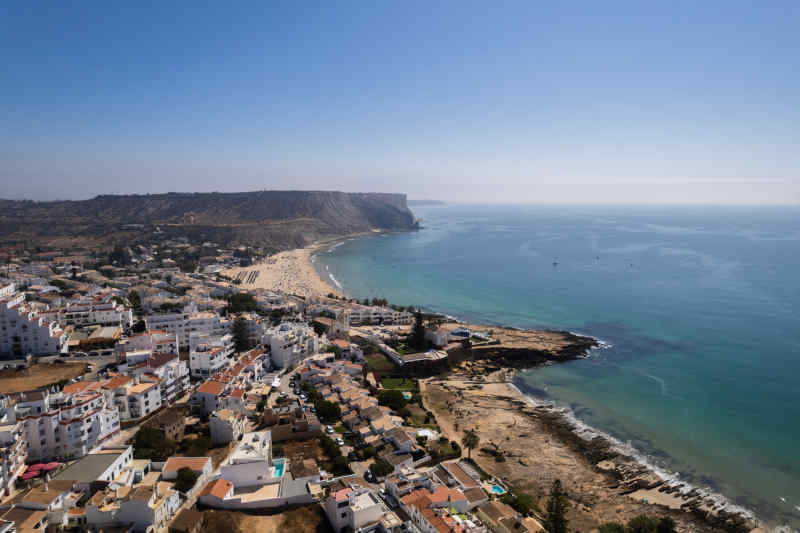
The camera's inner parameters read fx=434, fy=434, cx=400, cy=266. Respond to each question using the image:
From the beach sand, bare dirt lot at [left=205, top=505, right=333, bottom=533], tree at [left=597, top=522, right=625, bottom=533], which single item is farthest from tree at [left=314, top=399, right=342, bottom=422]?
the beach sand

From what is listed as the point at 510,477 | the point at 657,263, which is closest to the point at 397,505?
the point at 510,477

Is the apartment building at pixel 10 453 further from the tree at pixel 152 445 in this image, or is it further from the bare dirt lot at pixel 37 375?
the bare dirt lot at pixel 37 375

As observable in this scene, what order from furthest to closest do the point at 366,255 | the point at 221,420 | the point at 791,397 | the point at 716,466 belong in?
1. the point at 366,255
2. the point at 791,397
3. the point at 716,466
4. the point at 221,420

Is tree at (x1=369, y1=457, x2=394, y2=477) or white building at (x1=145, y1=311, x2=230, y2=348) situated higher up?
white building at (x1=145, y1=311, x2=230, y2=348)

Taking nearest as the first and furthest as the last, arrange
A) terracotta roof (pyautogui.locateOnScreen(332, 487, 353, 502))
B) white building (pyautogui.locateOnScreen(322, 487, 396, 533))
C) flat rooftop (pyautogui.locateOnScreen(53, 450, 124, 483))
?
white building (pyautogui.locateOnScreen(322, 487, 396, 533)) → terracotta roof (pyautogui.locateOnScreen(332, 487, 353, 502)) → flat rooftop (pyautogui.locateOnScreen(53, 450, 124, 483))

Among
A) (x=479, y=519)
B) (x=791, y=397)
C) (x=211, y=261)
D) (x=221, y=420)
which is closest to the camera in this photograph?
(x=479, y=519)

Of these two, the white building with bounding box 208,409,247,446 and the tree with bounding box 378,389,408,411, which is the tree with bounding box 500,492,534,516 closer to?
the tree with bounding box 378,389,408,411

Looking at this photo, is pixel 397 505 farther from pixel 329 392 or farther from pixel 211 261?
pixel 211 261
